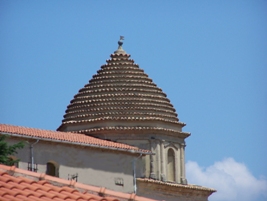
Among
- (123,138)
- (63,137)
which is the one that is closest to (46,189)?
(63,137)

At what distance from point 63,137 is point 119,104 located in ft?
25.4

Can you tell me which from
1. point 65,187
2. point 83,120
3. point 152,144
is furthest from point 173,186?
point 65,187

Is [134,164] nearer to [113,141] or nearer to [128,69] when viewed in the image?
[113,141]

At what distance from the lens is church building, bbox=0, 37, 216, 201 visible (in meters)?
42.9

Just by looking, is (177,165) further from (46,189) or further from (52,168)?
(46,189)

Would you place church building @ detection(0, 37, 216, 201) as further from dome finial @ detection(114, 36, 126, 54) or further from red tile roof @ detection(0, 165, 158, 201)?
red tile roof @ detection(0, 165, 158, 201)

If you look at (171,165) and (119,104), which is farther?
(171,165)

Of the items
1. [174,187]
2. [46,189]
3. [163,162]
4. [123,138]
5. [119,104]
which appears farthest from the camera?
[119,104]

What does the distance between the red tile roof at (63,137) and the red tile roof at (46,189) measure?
80.9ft

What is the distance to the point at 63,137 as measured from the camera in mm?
42812

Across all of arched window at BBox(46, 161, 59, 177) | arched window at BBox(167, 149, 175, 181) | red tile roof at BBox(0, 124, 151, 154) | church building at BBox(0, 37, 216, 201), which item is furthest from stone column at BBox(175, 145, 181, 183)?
arched window at BBox(46, 161, 59, 177)

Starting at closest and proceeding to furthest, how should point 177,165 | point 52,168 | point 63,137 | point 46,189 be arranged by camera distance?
point 46,189 < point 52,168 < point 63,137 < point 177,165

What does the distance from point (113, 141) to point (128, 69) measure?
4.59 metres

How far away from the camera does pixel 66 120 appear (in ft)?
166
